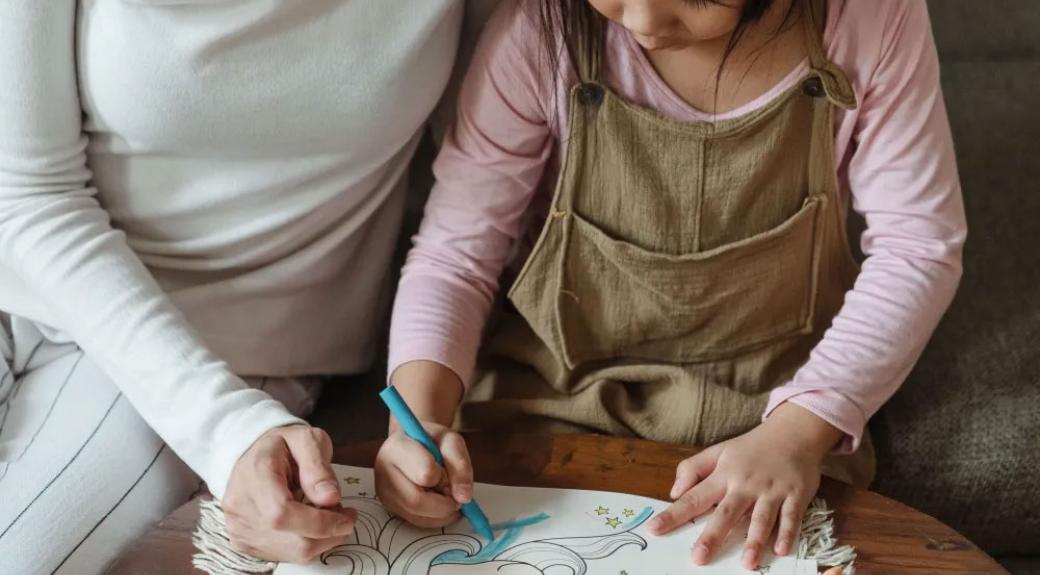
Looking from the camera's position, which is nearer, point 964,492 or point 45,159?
point 45,159

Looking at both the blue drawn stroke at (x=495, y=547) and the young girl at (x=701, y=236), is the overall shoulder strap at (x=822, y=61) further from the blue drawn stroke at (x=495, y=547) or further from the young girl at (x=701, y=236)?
the blue drawn stroke at (x=495, y=547)

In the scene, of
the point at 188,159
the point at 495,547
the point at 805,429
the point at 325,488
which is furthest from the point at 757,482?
the point at 188,159

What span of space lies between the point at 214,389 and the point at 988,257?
2.66 ft

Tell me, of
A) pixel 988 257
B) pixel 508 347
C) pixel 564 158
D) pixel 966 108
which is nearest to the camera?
pixel 564 158

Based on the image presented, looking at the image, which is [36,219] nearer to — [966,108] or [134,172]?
[134,172]

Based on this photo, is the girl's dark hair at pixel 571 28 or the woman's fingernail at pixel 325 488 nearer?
the woman's fingernail at pixel 325 488

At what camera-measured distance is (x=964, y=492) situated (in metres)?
1.02

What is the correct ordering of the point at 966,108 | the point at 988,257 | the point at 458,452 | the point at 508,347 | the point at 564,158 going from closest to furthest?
the point at 458,452 → the point at 564,158 → the point at 508,347 → the point at 988,257 → the point at 966,108

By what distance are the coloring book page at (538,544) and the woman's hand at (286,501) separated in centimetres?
2

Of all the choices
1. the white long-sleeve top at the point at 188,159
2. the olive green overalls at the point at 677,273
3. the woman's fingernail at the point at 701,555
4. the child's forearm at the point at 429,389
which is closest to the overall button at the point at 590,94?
the olive green overalls at the point at 677,273

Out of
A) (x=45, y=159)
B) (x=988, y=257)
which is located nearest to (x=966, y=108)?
(x=988, y=257)

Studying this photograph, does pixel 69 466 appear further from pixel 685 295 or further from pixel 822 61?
pixel 822 61

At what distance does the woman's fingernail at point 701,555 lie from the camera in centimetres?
74

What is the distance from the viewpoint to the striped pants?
2.69 ft
